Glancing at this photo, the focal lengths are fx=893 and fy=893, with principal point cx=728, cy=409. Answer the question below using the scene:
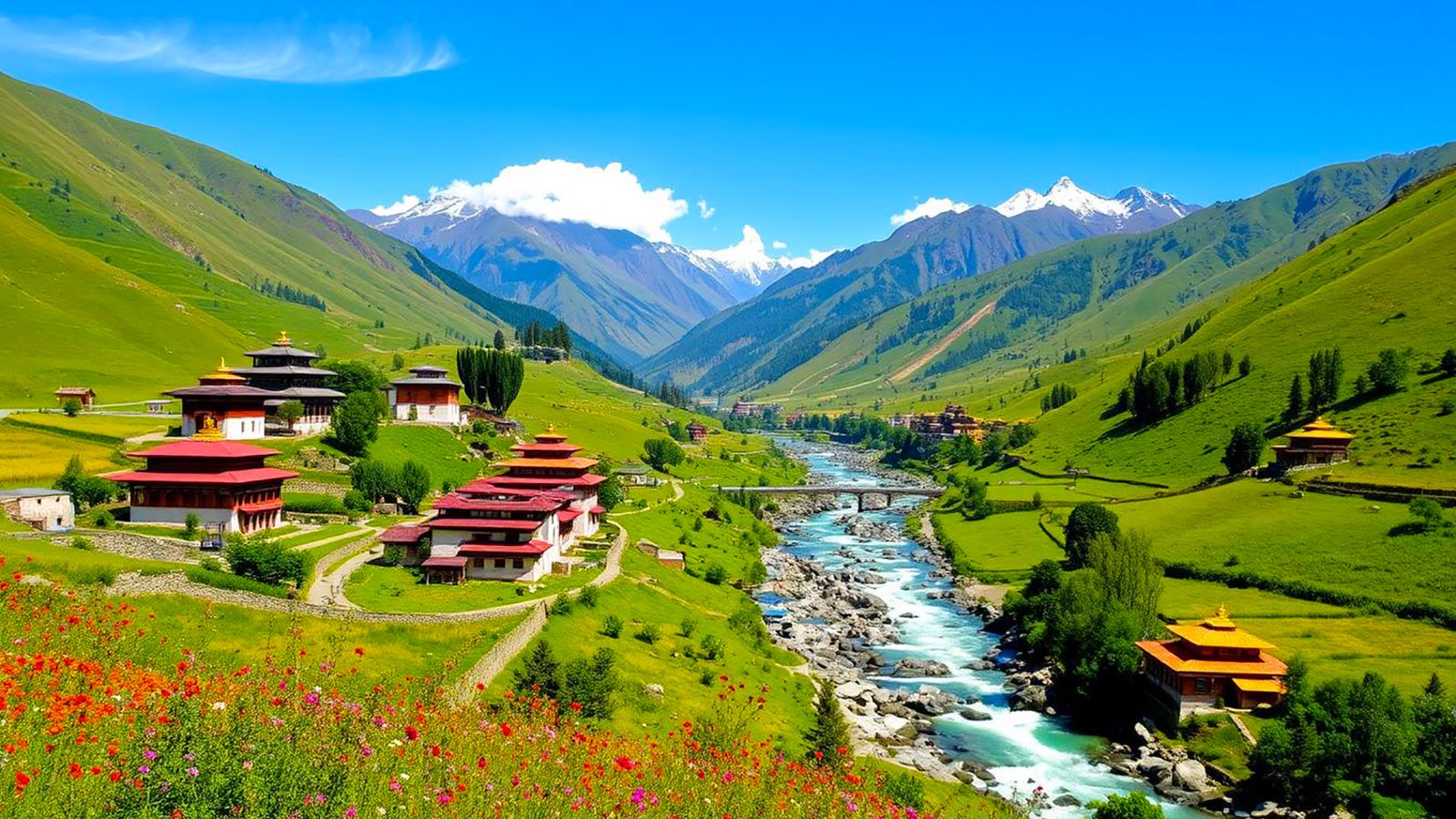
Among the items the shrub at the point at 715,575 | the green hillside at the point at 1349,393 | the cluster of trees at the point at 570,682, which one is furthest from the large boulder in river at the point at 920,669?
the green hillside at the point at 1349,393

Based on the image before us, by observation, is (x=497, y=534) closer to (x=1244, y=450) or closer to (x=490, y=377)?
(x=490, y=377)

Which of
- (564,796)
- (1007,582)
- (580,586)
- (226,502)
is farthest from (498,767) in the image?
(1007,582)

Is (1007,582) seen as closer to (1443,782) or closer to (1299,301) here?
(1443,782)

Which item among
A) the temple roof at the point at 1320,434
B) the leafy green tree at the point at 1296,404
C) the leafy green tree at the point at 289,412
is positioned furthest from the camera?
the leafy green tree at the point at 1296,404

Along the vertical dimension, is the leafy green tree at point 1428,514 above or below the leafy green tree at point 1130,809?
above

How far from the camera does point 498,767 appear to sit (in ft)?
55.8

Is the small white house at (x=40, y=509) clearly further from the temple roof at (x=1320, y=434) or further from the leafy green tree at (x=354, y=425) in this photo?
the temple roof at (x=1320, y=434)

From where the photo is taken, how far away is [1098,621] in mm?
67062

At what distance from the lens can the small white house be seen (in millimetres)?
52906

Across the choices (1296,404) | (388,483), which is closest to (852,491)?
(1296,404)

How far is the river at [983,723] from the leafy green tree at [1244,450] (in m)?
43.3

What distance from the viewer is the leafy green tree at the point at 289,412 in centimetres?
9206

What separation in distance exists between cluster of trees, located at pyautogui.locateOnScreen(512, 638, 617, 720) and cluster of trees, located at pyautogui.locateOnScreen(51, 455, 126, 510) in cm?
4065

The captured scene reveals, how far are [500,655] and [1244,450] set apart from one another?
110186 mm
